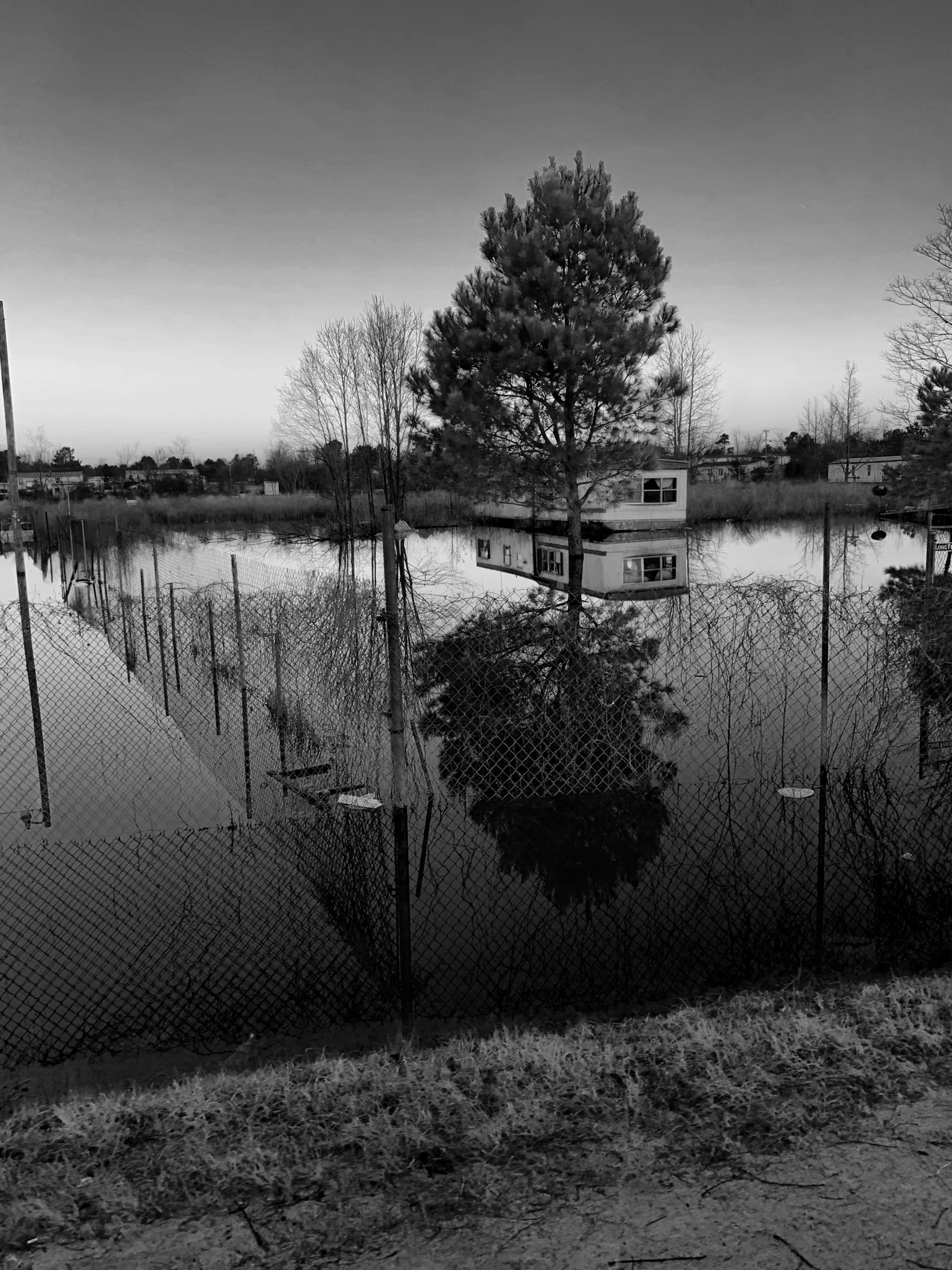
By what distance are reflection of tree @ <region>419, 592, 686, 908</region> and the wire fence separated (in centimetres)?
5

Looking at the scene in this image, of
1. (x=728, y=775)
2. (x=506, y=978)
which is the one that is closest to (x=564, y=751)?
(x=728, y=775)

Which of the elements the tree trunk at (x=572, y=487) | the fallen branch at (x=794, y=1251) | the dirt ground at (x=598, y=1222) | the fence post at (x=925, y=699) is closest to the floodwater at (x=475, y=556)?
the tree trunk at (x=572, y=487)

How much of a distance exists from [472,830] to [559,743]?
1640mm

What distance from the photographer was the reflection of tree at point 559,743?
692 cm

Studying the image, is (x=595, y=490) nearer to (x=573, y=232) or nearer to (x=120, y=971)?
(x=573, y=232)

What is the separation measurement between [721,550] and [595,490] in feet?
46.7

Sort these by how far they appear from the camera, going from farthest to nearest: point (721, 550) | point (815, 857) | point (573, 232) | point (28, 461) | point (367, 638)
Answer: point (28, 461) < point (721, 550) < point (573, 232) < point (367, 638) < point (815, 857)

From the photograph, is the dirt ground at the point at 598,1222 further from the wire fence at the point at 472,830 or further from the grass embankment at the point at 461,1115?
the wire fence at the point at 472,830

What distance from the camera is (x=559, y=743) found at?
28.4ft

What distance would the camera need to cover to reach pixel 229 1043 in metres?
4.38

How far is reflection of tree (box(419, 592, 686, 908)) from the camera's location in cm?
692

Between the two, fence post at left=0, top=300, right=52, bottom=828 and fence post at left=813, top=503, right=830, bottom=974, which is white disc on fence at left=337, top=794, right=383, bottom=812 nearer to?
fence post at left=0, top=300, right=52, bottom=828

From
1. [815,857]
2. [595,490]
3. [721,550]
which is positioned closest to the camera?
[815,857]

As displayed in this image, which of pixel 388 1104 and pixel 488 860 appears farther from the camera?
pixel 488 860
